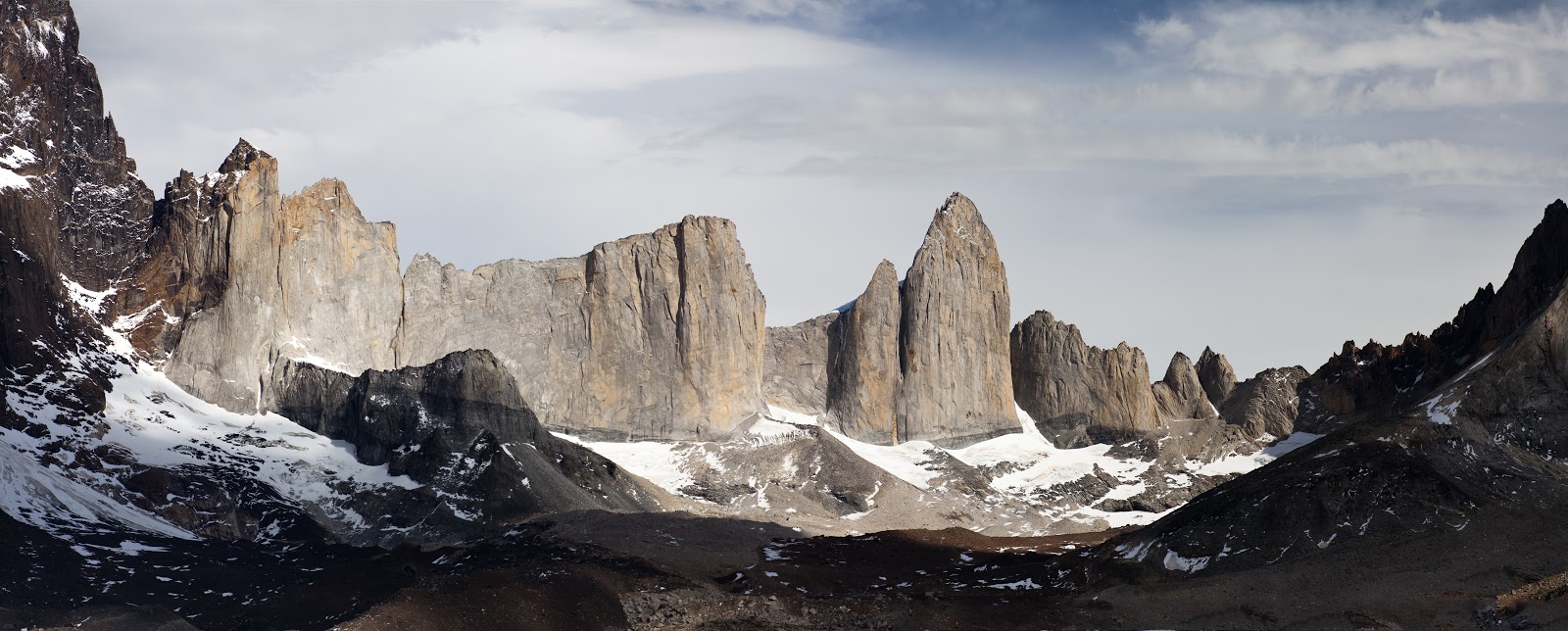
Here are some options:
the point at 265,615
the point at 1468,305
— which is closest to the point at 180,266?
the point at 265,615

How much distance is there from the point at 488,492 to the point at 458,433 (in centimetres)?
1561

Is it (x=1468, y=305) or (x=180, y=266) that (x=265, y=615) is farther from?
(x=1468, y=305)

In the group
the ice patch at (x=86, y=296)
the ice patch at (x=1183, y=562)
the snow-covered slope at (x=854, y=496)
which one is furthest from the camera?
the ice patch at (x=86, y=296)

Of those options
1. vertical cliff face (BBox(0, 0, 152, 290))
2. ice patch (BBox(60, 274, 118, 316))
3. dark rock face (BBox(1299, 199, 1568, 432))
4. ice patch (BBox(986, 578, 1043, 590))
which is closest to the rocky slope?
ice patch (BBox(986, 578, 1043, 590))

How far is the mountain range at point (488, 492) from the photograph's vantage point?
3935 inches

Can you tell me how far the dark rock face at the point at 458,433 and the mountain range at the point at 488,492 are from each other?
36 cm

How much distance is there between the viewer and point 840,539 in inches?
5236

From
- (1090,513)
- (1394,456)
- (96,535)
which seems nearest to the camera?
(1394,456)

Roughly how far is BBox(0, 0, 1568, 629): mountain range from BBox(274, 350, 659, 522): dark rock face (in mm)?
359

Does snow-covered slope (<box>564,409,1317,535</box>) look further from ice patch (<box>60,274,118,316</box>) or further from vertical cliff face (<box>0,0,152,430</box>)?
vertical cliff face (<box>0,0,152,430</box>)

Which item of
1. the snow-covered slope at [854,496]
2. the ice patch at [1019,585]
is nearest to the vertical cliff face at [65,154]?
the snow-covered slope at [854,496]

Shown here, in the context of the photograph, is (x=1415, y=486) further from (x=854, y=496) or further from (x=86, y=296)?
(x=86, y=296)

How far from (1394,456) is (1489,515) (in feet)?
22.1

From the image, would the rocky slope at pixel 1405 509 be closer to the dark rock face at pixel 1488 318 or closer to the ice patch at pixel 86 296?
the dark rock face at pixel 1488 318
